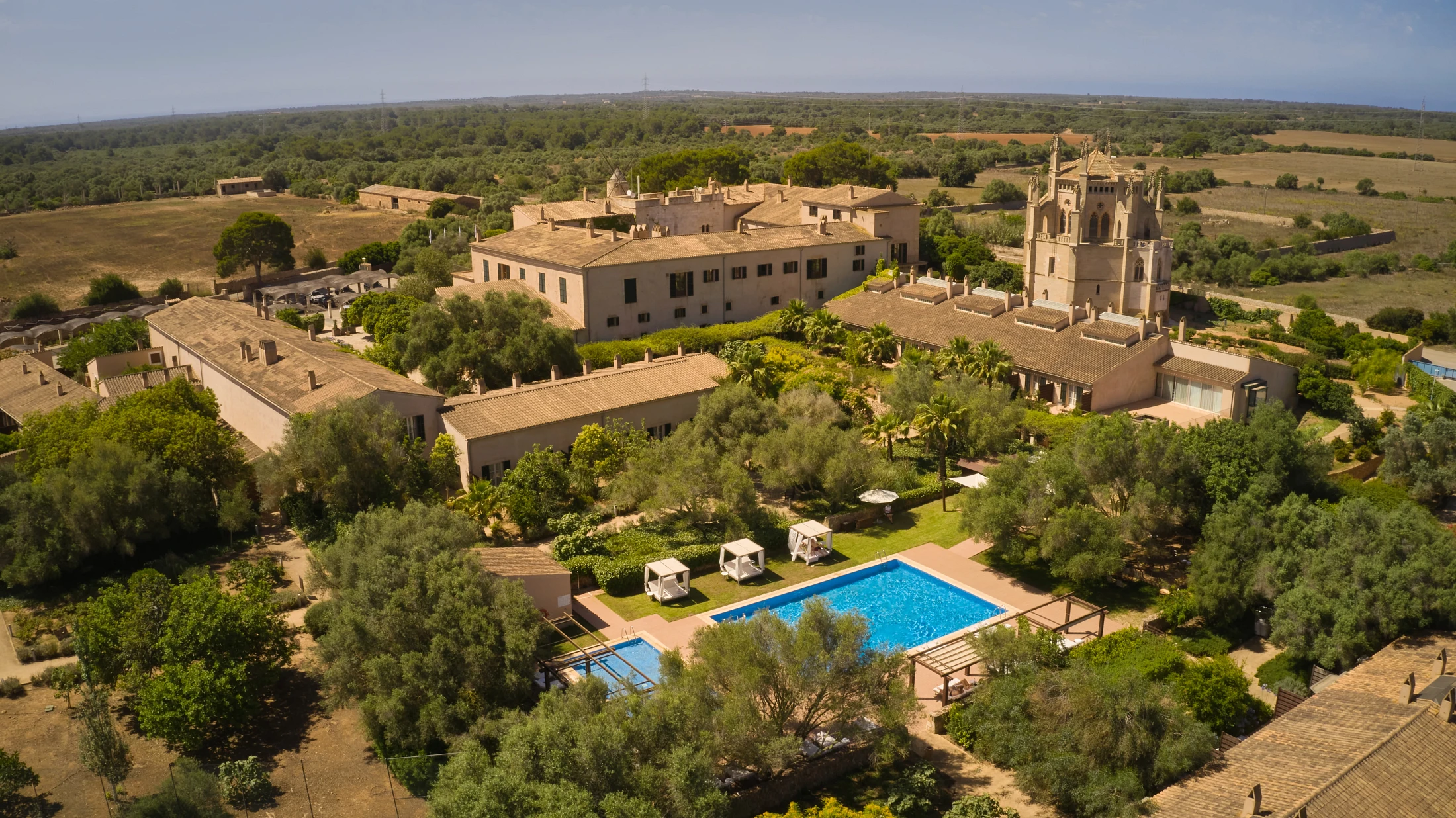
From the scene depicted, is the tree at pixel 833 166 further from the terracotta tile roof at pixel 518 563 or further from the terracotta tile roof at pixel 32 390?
the terracotta tile roof at pixel 518 563

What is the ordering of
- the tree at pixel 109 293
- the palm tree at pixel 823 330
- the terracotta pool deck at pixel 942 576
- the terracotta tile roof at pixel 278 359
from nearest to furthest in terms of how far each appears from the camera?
the terracotta pool deck at pixel 942 576 → the terracotta tile roof at pixel 278 359 → the palm tree at pixel 823 330 → the tree at pixel 109 293

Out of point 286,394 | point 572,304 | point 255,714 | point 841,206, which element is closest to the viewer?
point 255,714

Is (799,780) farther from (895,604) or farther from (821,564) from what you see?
(821,564)

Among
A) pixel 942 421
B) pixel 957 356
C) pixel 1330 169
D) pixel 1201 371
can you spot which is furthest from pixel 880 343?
pixel 1330 169

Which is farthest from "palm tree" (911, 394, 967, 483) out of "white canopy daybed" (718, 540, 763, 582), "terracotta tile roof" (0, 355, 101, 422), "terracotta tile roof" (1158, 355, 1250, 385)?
"terracotta tile roof" (0, 355, 101, 422)

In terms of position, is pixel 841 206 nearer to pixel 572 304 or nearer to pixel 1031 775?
pixel 572 304

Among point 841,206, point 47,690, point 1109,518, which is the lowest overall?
point 47,690

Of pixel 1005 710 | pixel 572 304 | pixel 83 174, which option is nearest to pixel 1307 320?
pixel 572 304

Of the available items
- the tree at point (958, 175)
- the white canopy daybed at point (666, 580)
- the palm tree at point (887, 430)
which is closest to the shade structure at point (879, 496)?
the palm tree at point (887, 430)
